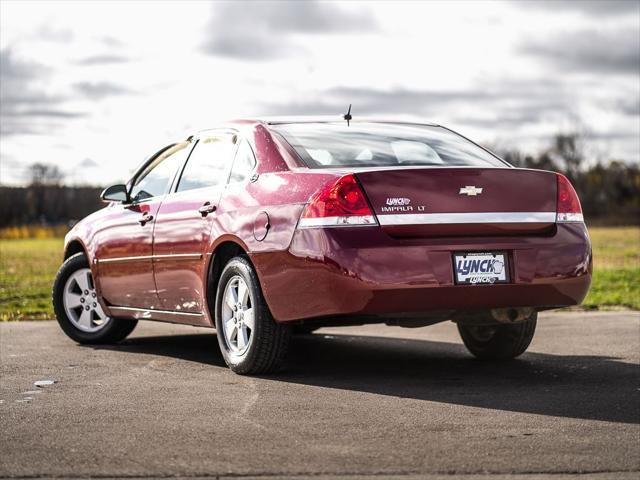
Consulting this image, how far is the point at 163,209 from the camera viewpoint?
835 cm

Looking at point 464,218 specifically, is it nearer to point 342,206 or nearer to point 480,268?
point 480,268

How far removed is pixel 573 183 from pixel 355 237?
106 m

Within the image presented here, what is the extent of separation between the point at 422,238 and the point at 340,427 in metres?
1.54

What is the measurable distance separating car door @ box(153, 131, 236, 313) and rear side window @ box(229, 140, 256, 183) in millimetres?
95

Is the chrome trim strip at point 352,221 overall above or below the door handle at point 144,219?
above

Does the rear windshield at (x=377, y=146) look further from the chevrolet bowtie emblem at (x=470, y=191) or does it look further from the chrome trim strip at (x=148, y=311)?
the chrome trim strip at (x=148, y=311)

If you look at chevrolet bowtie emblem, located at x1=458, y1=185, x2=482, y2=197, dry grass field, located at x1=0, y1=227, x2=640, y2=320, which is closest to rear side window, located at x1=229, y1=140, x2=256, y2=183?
chevrolet bowtie emblem, located at x1=458, y1=185, x2=482, y2=197

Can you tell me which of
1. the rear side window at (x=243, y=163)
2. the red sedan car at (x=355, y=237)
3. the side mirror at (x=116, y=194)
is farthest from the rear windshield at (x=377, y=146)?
the side mirror at (x=116, y=194)

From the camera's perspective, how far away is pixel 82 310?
9727mm

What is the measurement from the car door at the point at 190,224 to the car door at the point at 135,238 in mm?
163

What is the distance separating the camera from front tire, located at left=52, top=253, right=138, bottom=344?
9578mm

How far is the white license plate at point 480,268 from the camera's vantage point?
21.7 ft

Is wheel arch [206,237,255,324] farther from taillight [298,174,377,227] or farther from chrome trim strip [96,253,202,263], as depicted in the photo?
taillight [298,174,377,227]

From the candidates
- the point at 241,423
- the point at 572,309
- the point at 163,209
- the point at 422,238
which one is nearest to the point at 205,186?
the point at 163,209
